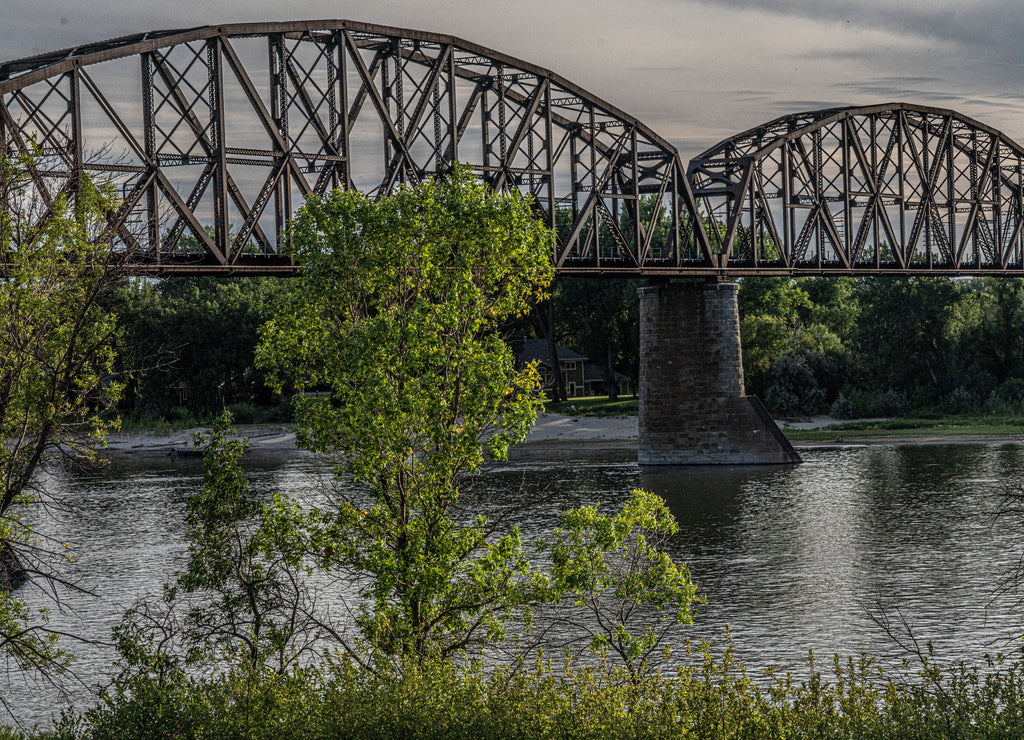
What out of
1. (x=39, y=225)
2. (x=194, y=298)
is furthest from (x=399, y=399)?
(x=194, y=298)

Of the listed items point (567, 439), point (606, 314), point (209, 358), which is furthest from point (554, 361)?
point (209, 358)

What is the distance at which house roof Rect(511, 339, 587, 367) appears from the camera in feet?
348

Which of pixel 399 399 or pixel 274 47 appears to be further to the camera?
pixel 274 47

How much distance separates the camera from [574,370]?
10975 centimetres

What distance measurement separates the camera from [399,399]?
16.4 metres

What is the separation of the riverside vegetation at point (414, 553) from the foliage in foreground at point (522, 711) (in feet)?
0.10

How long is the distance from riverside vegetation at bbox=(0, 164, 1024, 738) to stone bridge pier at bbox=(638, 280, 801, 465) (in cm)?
4236

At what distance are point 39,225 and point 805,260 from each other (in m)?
60.5

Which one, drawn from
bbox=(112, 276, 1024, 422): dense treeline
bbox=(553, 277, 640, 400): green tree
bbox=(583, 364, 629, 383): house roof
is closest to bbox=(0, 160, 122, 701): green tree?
bbox=(112, 276, 1024, 422): dense treeline

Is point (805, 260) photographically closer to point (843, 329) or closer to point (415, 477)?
point (843, 329)

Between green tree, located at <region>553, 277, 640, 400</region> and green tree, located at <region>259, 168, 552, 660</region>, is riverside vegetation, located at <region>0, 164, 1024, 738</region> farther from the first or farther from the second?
green tree, located at <region>553, 277, 640, 400</region>

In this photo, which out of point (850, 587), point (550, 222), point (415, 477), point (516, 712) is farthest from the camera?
point (550, 222)

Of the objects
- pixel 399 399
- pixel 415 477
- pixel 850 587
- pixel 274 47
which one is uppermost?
pixel 274 47

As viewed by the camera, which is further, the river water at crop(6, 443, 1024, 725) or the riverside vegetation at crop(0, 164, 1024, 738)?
the river water at crop(6, 443, 1024, 725)
